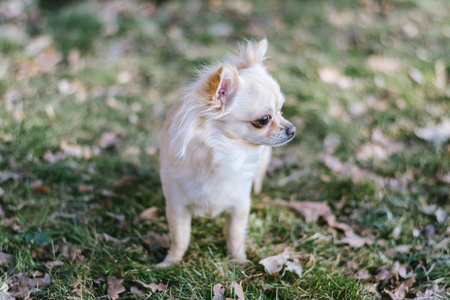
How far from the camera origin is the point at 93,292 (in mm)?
2271

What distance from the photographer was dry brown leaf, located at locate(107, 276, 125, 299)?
2234 mm

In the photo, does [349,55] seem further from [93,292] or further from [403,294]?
[93,292]

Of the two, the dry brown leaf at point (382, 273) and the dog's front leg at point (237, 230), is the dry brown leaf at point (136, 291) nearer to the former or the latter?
the dog's front leg at point (237, 230)

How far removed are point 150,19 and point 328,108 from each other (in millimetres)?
2966

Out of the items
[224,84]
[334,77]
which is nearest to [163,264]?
[224,84]

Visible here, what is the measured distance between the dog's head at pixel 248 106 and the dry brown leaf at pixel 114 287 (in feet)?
3.45

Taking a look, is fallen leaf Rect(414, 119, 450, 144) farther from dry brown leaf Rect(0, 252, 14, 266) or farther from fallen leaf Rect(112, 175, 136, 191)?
dry brown leaf Rect(0, 252, 14, 266)

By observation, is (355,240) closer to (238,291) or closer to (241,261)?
(241,261)

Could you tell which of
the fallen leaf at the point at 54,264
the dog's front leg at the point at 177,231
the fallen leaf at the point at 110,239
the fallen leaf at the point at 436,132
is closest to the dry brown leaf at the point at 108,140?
the fallen leaf at the point at 110,239

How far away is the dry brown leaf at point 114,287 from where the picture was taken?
2234mm

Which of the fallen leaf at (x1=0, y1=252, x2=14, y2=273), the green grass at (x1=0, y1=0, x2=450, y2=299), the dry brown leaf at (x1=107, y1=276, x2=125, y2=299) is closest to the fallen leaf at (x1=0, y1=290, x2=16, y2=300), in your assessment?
the green grass at (x1=0, y1=0, x2=450, y2=299)

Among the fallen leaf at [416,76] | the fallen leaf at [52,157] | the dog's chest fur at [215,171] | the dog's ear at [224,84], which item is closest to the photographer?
the dog's ear at [224,84]

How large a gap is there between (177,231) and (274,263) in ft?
2.01

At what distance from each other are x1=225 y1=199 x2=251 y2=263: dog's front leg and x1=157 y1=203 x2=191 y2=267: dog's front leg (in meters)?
0.25
